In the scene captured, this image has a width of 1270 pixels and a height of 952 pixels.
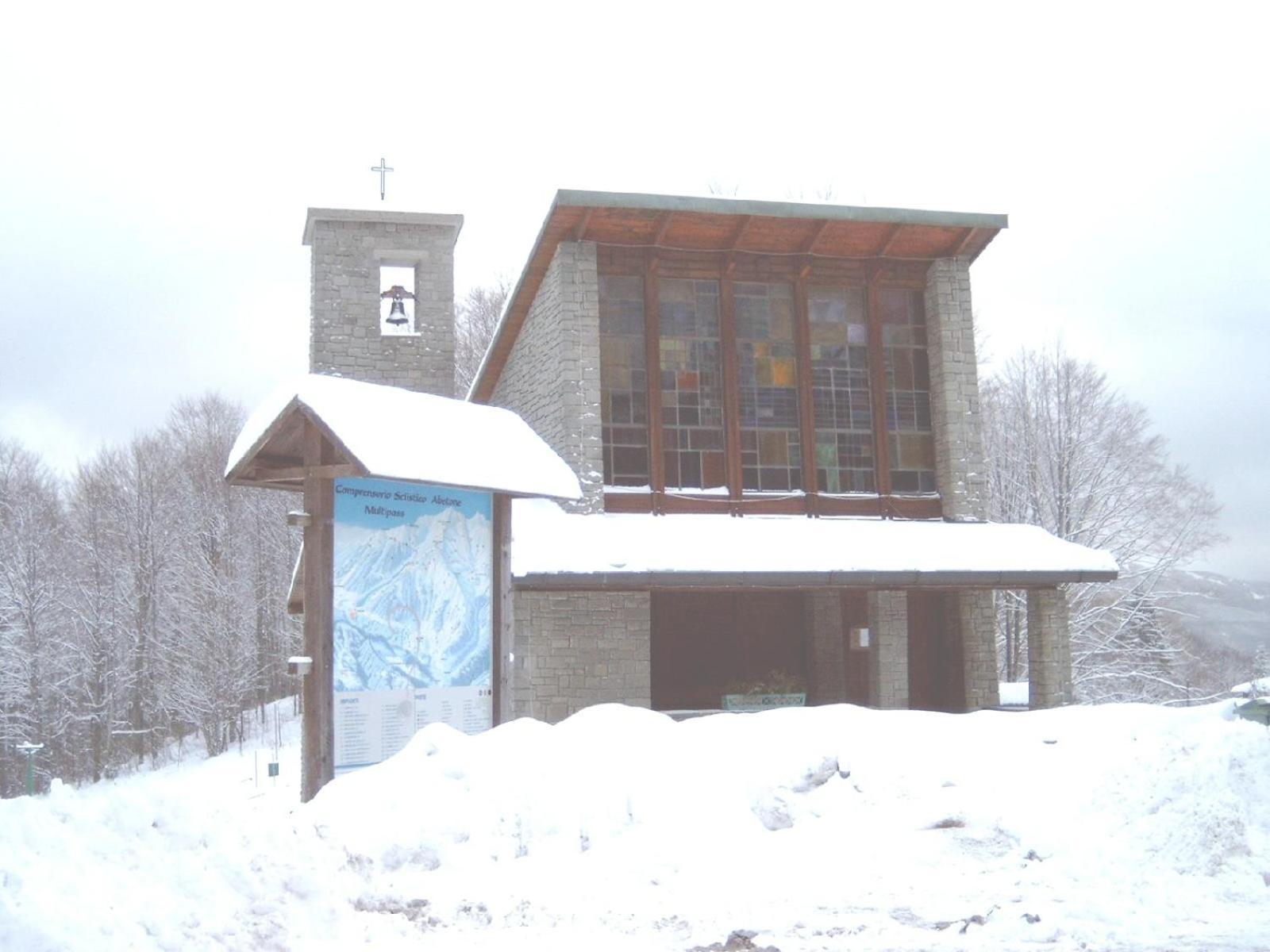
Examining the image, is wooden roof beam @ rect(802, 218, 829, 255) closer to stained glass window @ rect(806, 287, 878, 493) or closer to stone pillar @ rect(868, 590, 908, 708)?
stained glass window @ rect(806, 287, 878, 493)

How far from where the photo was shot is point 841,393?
17891 mm

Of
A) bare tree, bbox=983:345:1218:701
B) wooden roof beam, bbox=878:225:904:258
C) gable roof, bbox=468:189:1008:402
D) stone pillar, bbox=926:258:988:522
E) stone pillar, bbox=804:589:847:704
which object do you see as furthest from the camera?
bare tree, bbox=983:345:1218:701

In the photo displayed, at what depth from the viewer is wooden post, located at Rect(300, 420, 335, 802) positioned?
30.1ft

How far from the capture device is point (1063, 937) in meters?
5.57

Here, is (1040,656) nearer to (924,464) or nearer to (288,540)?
(924,464)

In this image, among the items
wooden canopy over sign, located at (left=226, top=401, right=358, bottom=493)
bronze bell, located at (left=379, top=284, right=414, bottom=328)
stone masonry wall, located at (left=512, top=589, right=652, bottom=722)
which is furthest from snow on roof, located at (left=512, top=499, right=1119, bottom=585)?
wooden canopy over sign, located at (left=226, top=401, right=358, bottom=493)

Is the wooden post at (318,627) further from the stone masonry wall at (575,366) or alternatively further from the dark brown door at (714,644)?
the dark brown door at (714,644)

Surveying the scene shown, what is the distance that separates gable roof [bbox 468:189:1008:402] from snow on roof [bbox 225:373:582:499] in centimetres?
568

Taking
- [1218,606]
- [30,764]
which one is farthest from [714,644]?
[1218,606]

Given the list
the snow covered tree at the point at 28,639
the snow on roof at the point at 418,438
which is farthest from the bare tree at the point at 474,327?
the snow on roof at the point at 418,438

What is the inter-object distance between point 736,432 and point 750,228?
2863mm

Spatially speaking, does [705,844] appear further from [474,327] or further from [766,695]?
[474,327]

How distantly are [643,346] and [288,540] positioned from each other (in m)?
24.4

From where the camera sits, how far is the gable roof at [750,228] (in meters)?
16.3
